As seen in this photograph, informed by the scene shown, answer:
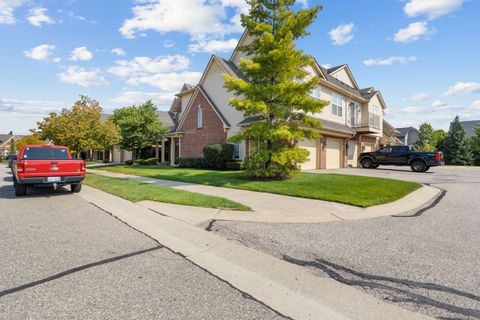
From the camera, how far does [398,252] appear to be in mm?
4309

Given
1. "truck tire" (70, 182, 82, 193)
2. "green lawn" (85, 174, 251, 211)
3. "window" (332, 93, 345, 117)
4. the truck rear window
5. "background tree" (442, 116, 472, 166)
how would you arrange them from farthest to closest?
"background tree" (442, 116, 472, 166) < "window" (332, 93, 345, 117) < "truck tire" (70, 182, 82, 193) < the truck rear window < "green lawn" (85, 174, 251, 211)

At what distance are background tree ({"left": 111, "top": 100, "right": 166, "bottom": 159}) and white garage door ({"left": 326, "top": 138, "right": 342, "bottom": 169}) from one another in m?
15.4

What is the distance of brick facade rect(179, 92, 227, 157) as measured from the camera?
67.6 feet

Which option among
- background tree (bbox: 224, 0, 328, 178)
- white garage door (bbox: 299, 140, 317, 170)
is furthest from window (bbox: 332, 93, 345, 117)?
background tree (bbox: 224, 0, 328, 178)

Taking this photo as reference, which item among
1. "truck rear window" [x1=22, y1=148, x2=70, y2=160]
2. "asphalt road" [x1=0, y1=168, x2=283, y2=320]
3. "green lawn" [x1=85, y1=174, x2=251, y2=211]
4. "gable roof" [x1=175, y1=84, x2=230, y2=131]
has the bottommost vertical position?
"asphalt road" [x1=0, y1=168, x2=283, y2=320]

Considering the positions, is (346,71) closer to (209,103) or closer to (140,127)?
(209,103)

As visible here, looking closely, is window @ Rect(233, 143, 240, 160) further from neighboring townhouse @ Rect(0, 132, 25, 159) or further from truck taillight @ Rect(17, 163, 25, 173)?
neighboring townhouse @ Rect(0, 132, 25, 159)

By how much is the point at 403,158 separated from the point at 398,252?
57.7 ft

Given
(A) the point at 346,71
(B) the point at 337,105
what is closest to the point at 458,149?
(A) the point at 346,71

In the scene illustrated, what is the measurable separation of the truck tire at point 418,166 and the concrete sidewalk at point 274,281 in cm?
1871

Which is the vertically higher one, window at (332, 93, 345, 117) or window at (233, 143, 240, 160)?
window at (332, 93, 345, 117)

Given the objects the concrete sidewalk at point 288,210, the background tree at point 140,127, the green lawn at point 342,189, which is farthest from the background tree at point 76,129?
the concrete sidewalk at point 288,210

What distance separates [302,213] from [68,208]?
6.65 metres

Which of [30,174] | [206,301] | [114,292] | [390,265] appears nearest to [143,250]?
[114,292]
